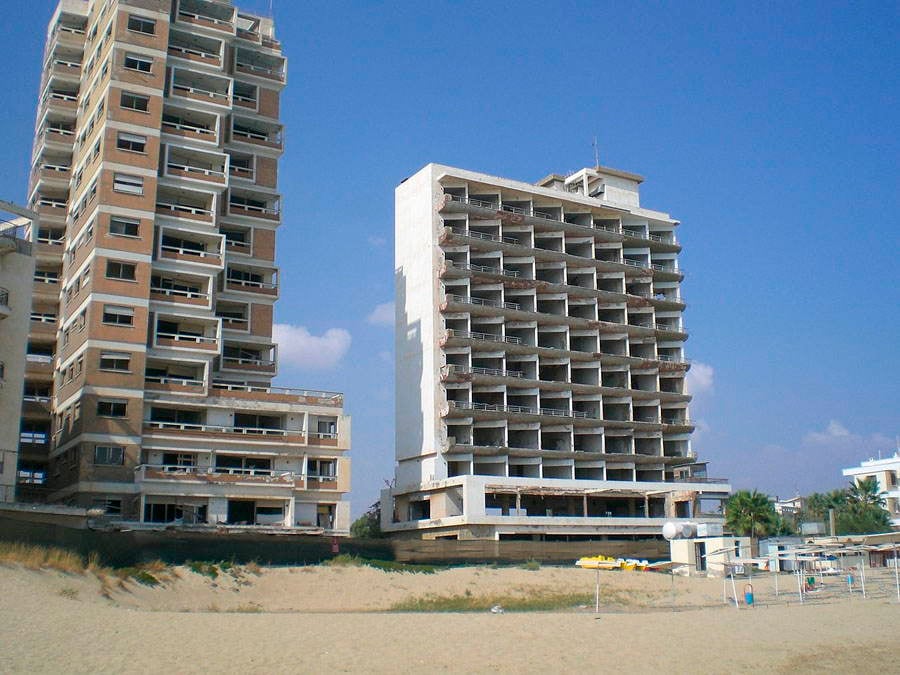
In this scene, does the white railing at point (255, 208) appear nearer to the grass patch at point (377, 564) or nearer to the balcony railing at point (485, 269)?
the balcony railing at point (485, 269)

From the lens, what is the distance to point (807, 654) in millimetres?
33094

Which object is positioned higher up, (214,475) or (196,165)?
(196,165)

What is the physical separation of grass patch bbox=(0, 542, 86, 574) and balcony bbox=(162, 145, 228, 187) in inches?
1365

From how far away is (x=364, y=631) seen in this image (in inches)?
1287

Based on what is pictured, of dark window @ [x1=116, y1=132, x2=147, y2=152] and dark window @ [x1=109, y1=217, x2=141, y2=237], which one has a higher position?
dark window @ [x1=116, y1=132, x2=147, y2=152]

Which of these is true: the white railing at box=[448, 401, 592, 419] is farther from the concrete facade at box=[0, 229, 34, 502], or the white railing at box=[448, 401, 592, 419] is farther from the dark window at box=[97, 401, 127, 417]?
the concrete facade at box=[0, 229, 34, 502]

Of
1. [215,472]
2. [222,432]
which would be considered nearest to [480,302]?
[222,432]

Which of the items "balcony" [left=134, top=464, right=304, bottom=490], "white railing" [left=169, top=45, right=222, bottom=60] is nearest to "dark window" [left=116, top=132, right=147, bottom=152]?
"white railing" [left=169, top=45, right=222, bottom=60]

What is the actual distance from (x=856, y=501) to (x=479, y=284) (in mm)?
51089

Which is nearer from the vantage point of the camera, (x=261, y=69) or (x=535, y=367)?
(x=261, y=69)

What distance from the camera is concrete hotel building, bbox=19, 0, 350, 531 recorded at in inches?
2384

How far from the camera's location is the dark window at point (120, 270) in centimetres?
6219

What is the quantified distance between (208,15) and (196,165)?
12.3 m

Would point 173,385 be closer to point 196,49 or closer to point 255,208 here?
point 255,208
